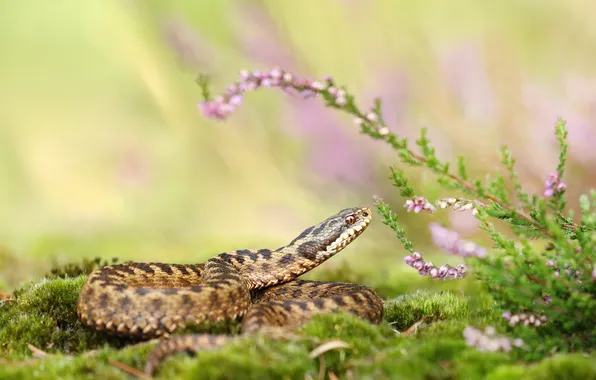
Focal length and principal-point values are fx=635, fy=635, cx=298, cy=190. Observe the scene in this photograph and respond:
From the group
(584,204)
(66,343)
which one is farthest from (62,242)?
(584,204)

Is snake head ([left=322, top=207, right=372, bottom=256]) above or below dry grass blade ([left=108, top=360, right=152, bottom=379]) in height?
above

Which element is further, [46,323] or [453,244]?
[46,323]

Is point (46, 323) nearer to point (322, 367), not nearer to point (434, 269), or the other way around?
point (322, 367)

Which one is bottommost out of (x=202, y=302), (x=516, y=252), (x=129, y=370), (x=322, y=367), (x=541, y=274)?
(x=129, y=370)

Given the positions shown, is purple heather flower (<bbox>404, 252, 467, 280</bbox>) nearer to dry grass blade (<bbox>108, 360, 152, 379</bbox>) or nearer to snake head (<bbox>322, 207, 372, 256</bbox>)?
snake head (<bbox>322, 207, 372, 256</bbox>)

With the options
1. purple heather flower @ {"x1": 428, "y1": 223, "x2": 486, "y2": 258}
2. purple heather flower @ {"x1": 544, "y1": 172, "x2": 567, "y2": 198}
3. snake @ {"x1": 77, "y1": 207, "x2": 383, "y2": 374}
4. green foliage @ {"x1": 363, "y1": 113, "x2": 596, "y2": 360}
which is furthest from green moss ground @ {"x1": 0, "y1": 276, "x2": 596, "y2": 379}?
purple heather flower @ {"x1": 544, "y1": 172, "x2": 567, "y2": 198}

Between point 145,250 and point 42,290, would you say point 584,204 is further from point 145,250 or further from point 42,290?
point 145,250

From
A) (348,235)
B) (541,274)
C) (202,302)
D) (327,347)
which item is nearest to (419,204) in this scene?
(541,274)

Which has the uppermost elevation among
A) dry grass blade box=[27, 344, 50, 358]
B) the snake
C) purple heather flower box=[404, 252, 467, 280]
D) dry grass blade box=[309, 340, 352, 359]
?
purple heather flower box=[404, 252, 467, 280]
